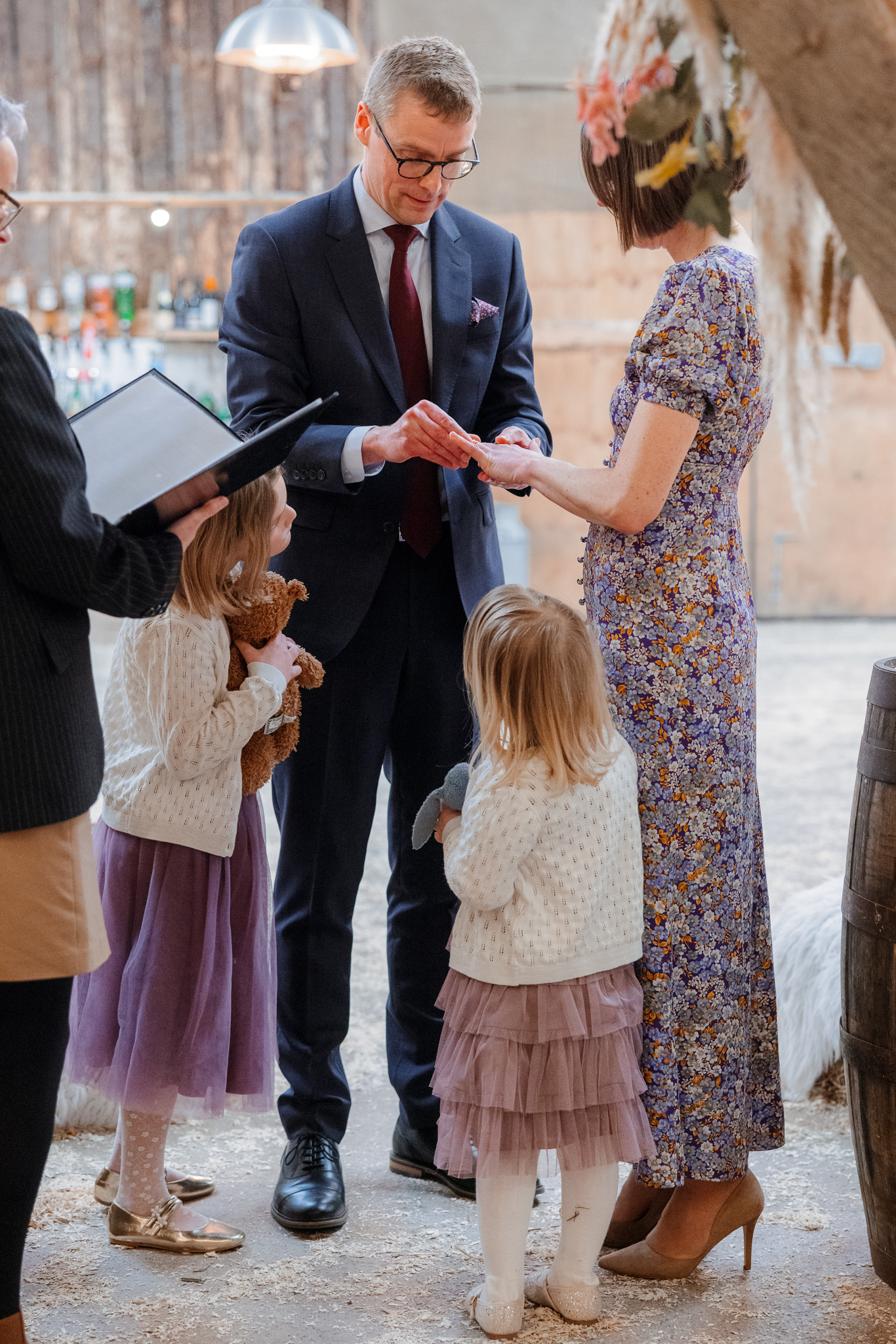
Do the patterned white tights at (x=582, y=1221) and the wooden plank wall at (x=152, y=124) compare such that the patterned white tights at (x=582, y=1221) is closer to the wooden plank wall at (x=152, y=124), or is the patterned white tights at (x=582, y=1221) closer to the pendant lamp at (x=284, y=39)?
the pendant lamp at (x=284, y=39)

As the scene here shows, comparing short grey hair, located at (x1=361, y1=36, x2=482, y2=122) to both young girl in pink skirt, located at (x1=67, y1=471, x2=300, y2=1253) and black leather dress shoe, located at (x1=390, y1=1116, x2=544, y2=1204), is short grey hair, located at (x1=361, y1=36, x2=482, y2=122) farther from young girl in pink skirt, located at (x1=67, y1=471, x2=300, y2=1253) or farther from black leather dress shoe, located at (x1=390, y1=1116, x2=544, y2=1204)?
black leather dress shoe, located at (x1=390, y1=1116, x2=544, y2=1204)

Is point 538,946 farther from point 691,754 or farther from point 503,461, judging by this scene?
point 503,461

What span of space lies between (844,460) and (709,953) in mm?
6501

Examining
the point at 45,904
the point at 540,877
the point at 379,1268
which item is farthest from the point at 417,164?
the point at 379,1268

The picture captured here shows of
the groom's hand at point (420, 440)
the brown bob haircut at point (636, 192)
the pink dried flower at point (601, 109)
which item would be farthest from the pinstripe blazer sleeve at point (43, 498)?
A: the brown bob haircut at point (636, 192)

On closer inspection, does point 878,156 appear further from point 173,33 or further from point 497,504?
point 173,33

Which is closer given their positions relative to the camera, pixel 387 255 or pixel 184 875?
pixel 184 875

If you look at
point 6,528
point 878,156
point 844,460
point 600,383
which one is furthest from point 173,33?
point 878,156

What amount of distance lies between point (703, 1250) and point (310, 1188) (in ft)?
2.02

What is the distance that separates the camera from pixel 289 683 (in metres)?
2.00

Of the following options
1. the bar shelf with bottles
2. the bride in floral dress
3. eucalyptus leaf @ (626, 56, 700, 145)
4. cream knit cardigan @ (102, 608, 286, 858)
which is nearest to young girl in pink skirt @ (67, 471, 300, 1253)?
cream knit cardigan @ (102, 608, 286, 858)

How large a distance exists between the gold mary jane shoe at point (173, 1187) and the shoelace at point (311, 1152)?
154 mm

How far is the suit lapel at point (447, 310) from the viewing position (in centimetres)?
214

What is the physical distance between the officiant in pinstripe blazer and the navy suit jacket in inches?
17.7
